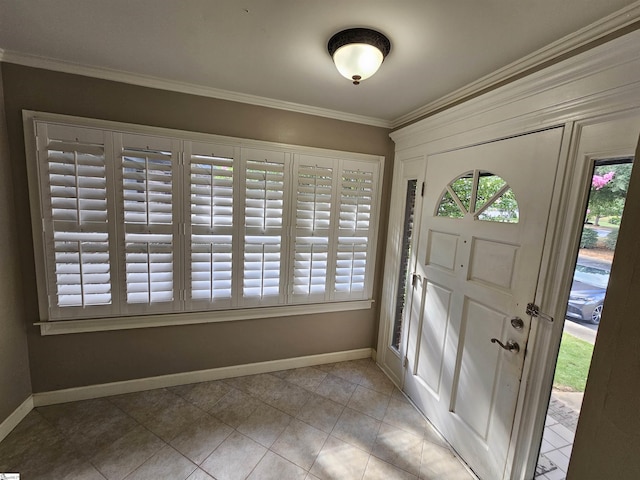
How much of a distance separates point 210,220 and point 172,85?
3.20ft

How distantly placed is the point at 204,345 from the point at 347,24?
2.38 m

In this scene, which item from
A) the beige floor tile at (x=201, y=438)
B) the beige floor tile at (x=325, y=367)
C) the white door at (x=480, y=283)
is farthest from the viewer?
the beige floor tile at (x=325, y=367)

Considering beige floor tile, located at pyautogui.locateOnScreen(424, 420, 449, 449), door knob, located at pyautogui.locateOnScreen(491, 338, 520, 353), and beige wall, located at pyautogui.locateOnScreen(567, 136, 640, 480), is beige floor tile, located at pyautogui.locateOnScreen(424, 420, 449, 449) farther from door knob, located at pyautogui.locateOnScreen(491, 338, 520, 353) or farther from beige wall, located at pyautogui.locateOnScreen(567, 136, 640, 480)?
beige wall, located at pyautogui.locateOnScreen(567, 136, 640, 480)

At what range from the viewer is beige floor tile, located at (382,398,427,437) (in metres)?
1.96

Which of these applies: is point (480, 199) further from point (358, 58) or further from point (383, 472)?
point (383, 472)

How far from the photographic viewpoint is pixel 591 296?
47.6 inches

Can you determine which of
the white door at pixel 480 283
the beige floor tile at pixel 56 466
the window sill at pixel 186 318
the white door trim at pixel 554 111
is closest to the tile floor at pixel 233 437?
the beige floor tile at pixel 56 466

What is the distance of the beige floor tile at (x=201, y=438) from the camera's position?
5.50 ft

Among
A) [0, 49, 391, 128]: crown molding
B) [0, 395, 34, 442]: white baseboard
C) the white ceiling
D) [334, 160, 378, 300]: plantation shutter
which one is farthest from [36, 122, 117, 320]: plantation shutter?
[334, 160, 378, 300]: plantation shutter

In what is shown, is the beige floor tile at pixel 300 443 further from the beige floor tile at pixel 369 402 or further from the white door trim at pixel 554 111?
the white door trim at pixel 554 111

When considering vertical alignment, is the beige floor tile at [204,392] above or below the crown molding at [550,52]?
below

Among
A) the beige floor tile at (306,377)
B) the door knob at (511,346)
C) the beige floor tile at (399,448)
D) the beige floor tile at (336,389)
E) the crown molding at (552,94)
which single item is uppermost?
the crown molding at (552,94)

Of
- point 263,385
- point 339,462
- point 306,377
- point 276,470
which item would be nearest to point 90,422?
point 263,385

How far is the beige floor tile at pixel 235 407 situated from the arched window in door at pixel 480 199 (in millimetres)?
2008
